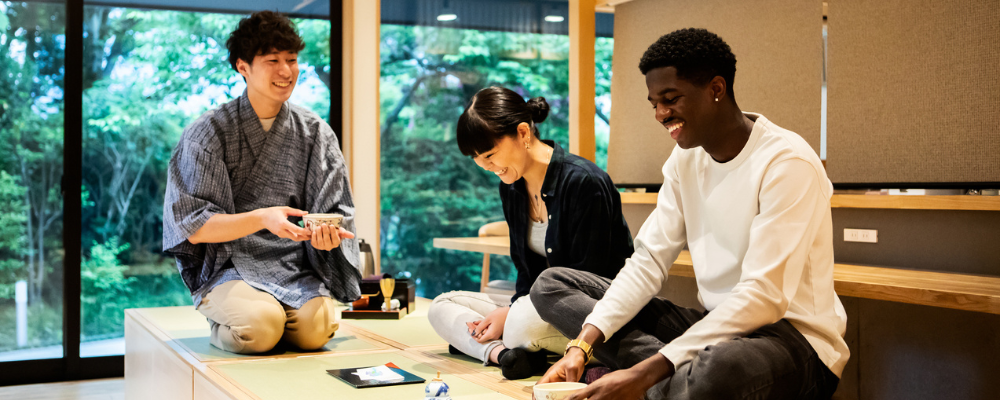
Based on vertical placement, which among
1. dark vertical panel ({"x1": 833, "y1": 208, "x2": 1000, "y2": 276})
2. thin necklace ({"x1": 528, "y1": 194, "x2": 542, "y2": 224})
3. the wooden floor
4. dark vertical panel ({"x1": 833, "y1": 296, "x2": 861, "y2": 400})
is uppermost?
thin necklace ({"x1": 528, "y1": 194, "x2": 542, "y2": 224})

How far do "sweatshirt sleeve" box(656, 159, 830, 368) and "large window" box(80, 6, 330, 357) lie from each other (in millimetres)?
3470

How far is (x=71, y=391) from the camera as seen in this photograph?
3584 millimetres

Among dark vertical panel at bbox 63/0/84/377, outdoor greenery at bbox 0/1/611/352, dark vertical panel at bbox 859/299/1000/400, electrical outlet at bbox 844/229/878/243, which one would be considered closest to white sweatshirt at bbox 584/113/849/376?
dark vertical panel at bbox 859/299/1000/400

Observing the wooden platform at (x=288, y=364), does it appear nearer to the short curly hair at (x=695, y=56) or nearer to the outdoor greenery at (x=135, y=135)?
the short curly hair at (x=695, y=56)

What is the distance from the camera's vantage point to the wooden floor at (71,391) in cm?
345

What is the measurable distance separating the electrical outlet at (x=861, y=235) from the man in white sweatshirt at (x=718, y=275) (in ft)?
4.11

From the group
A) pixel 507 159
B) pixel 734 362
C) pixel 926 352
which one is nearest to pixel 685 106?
pixel 734 362

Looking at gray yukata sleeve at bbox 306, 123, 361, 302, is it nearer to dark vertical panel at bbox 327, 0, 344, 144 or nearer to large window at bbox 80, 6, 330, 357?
large window at bbox 80, 6, 330, 357

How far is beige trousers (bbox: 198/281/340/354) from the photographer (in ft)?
7.48

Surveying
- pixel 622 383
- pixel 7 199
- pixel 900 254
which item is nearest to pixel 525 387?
pixel 622 383

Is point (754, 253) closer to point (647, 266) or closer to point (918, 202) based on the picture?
point (647, 266)

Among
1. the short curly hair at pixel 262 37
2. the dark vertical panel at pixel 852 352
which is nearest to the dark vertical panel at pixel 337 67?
the short curly hair at pixel 262 37

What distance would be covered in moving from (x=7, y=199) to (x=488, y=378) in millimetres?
3073

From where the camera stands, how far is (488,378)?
201cm
